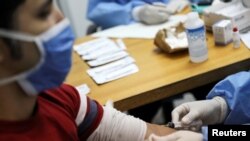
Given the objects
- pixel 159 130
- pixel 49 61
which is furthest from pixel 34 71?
pixel 159 130

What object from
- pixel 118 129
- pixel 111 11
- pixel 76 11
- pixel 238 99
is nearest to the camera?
pixel 118 129

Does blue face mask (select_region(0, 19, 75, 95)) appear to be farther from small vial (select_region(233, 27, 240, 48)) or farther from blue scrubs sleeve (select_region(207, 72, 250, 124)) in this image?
small vial (select_region(233, 27, 240, 48))

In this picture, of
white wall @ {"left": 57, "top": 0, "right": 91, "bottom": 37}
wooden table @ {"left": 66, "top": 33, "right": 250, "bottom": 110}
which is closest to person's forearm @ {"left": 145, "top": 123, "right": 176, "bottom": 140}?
wooden table @ {"left": 66, "top": 33, "right": 250, "bottom": 110}

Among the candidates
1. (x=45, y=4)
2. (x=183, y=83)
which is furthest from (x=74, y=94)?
(x=183, y=83)

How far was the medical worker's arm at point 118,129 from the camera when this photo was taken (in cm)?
126

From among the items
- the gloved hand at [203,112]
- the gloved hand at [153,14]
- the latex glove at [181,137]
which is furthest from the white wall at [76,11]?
the latex glove at [181,137]

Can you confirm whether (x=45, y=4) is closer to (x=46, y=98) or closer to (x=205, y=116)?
(x=46, y=98)

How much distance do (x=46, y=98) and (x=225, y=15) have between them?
3.19 feet

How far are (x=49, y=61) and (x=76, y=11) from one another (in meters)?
2.52

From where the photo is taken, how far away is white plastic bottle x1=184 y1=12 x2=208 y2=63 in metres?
1.55

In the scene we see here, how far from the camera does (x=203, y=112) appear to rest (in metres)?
1.41

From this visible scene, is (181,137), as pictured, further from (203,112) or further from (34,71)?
(34,71)

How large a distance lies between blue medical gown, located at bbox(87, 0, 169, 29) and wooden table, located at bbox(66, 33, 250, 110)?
1.99 ft

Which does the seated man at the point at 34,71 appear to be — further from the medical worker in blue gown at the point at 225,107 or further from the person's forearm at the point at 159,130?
the medical worker in blue gown at the point at 225,107
